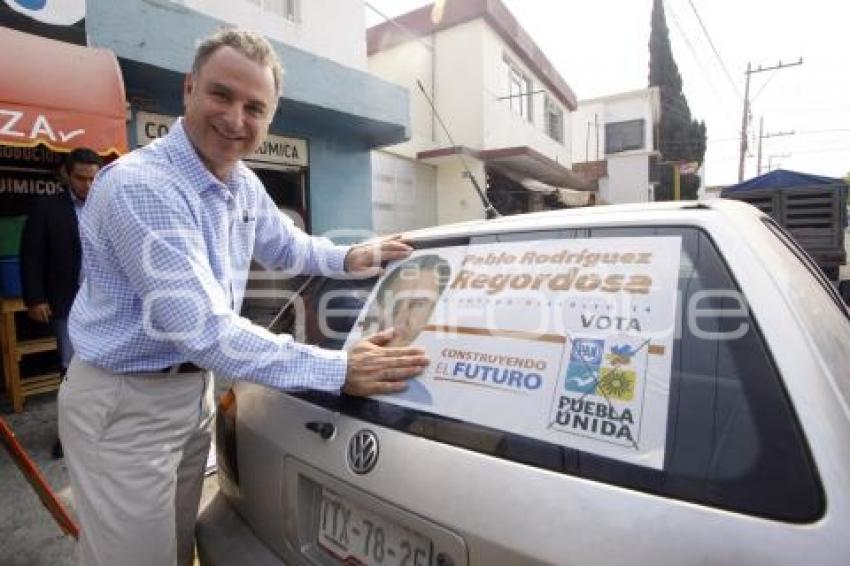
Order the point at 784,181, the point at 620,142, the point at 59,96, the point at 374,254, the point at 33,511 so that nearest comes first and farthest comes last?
the point at 374,254
the point at 33,511
the point at 59,96
the point at 784,181
the point at 620,142

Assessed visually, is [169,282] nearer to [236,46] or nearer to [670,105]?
[236,46]

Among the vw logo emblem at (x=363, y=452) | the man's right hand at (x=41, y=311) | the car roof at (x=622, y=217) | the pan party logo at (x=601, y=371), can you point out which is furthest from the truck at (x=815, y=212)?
the man's right hand at (x=41, y=311)

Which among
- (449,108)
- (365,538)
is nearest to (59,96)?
(365,538)

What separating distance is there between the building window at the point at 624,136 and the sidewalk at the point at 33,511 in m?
24.4

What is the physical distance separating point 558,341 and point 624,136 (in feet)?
84.5

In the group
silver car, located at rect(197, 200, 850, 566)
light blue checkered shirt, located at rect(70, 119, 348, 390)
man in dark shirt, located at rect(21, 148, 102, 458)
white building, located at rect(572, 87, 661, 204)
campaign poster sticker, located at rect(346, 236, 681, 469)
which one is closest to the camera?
silver car, located at rect(197, 200, 850, 566)

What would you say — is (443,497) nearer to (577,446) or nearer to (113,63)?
(577,446)

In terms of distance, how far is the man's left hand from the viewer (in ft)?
6.04

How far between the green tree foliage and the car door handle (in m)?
29.9

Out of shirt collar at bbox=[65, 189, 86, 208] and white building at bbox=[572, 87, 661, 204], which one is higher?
white building at bbox=[572, 87, 661, 204]

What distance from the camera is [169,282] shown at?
4.50ft

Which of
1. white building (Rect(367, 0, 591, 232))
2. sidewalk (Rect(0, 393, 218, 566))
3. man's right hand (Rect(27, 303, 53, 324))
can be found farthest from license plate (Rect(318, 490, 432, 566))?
white building (Rect(367, 0, 591, 232))

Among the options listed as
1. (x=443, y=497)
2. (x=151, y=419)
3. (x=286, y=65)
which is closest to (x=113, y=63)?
(x=286, y=65)

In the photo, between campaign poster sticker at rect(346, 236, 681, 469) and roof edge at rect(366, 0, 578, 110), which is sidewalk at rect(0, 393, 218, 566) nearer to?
campaign poster sticker at rect(346, 236, 681, 469)
